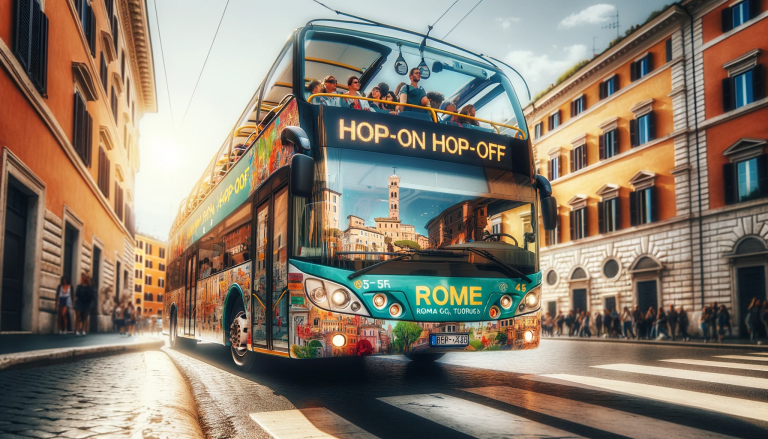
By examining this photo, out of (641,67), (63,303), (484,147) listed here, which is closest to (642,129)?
(641,67)

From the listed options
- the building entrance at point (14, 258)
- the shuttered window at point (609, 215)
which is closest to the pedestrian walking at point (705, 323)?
the shuttered window at point (609, 215)

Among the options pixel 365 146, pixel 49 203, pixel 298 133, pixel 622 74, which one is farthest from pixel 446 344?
pixel 622 74

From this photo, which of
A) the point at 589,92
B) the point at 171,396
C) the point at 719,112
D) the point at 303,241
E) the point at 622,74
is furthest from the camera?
the point at 589,92

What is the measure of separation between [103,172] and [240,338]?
17.8 m

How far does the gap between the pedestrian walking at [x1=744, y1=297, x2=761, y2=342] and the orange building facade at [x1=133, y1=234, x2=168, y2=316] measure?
3224 inches

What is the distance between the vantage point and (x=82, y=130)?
1792 cm

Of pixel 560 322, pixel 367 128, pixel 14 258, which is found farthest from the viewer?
pixel 560 322

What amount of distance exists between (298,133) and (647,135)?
24.3 m

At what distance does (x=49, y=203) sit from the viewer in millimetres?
14633

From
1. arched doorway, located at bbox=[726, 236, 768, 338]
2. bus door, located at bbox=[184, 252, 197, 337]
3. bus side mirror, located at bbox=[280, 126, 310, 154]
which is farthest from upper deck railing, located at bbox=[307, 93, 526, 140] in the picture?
arched doorway, located at bbox=[726, 236, 768, 338]

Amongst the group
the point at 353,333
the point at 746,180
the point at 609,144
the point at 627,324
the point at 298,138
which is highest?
the point at 609,144

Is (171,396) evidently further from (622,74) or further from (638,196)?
(622,74)

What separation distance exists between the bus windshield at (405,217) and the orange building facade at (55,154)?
7353 millimetres

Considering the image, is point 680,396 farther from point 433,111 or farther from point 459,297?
point 433,111
